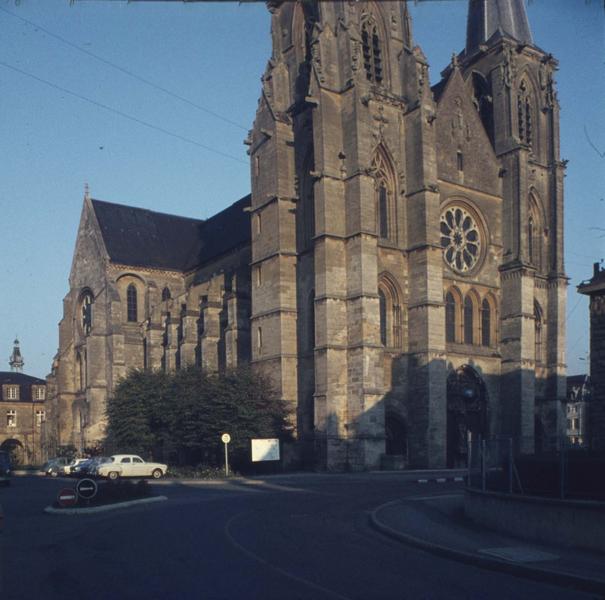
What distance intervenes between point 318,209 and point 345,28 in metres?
9.49

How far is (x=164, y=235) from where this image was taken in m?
62.4

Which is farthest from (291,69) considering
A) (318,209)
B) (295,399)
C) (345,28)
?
(295,399)

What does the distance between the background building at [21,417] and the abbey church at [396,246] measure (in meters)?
31.4

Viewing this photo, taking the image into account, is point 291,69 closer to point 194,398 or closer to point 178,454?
point 194,398

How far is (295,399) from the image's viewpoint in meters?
39.4

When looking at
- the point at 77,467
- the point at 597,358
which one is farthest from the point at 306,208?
the point at 597,358

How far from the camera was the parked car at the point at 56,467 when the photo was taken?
141ft

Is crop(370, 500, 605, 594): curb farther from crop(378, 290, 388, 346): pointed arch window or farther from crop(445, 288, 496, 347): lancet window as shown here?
crop(445, 288, 496, 347): lancet window

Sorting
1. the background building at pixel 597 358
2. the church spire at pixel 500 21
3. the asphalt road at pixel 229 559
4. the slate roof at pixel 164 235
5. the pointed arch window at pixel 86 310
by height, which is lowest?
the asphalt road at pixel 229 559

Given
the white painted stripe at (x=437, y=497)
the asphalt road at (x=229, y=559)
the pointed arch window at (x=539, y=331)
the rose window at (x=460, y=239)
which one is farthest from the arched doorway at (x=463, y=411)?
the asphalt road at (x=229, y=559)

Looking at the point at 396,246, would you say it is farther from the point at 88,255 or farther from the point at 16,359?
the point at 16,359

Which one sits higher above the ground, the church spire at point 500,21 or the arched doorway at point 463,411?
the church spire at point 500,21

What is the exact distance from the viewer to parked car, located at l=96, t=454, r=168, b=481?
1369 inches

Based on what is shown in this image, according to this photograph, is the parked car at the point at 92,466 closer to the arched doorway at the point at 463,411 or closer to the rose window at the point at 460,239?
the arched doorway at the point at 463,411
